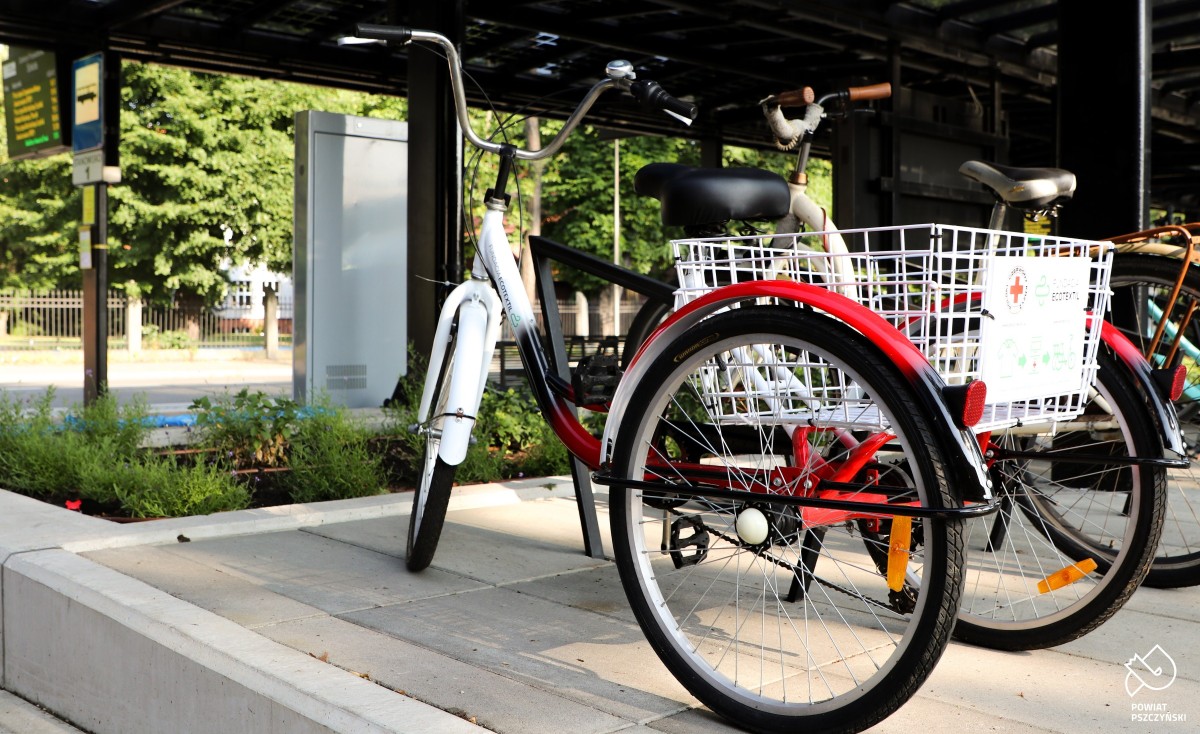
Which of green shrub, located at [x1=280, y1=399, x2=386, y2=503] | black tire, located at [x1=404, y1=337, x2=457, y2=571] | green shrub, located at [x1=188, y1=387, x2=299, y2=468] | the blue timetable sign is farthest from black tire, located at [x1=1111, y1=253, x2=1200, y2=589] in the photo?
the blue timetable sign

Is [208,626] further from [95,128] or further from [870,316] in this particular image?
[95,128]

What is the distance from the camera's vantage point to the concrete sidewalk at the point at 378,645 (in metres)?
2.60

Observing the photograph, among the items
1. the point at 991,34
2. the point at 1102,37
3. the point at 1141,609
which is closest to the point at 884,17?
the point at 991,34

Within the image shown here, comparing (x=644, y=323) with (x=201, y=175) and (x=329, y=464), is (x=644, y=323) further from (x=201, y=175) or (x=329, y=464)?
(x=201, y=175)

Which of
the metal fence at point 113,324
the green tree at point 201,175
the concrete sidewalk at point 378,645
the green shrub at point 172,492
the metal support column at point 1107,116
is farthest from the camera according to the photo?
A: the metal fence at point 113,324

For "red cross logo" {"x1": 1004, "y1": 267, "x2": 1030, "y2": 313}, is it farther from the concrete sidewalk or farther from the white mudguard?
the white mudguard

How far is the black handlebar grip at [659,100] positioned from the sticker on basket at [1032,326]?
42.2 inches

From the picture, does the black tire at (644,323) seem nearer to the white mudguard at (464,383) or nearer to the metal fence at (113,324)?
the white mudguard at (464,383)

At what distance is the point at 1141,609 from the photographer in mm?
3592

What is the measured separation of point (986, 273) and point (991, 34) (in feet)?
32.0

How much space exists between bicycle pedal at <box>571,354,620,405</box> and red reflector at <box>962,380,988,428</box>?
4.89 feet

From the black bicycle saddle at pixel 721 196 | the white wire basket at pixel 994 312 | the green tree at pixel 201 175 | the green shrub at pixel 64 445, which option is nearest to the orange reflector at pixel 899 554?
the white wire basket at pixel 994 312

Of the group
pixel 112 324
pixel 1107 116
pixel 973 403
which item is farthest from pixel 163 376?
pixel 973 403

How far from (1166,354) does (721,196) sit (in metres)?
2.32
